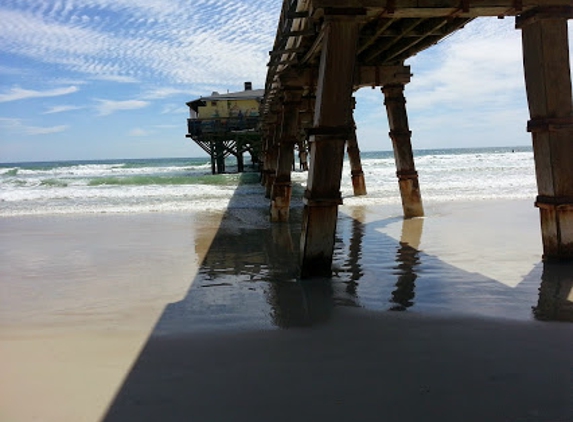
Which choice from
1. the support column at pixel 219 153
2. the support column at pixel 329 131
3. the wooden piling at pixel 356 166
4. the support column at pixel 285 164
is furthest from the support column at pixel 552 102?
the support column at pixel 219 153

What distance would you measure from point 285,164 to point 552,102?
587 centimetres

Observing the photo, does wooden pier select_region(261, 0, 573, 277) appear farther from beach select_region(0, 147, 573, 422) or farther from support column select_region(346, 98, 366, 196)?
support column select_region(346, 98, 366, 196)

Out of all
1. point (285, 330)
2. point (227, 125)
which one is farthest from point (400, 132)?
point (227, 125)

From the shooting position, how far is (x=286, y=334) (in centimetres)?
385

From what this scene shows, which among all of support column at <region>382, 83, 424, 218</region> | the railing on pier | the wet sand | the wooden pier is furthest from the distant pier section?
the wooden pier

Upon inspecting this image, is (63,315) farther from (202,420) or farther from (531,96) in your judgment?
(531,96)

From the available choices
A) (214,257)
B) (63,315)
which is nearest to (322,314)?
(63,315)

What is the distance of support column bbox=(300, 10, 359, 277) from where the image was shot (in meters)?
5.02

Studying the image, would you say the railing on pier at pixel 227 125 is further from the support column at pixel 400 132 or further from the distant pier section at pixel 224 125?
the support column at pixel 400 132

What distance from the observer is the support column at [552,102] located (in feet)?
17.5

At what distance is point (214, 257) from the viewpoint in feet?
23.5

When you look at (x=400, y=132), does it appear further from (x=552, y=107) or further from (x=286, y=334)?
(x=286, y=334)

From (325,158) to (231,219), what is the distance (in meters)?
6.63

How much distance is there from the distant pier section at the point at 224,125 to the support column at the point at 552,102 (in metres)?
26.9
